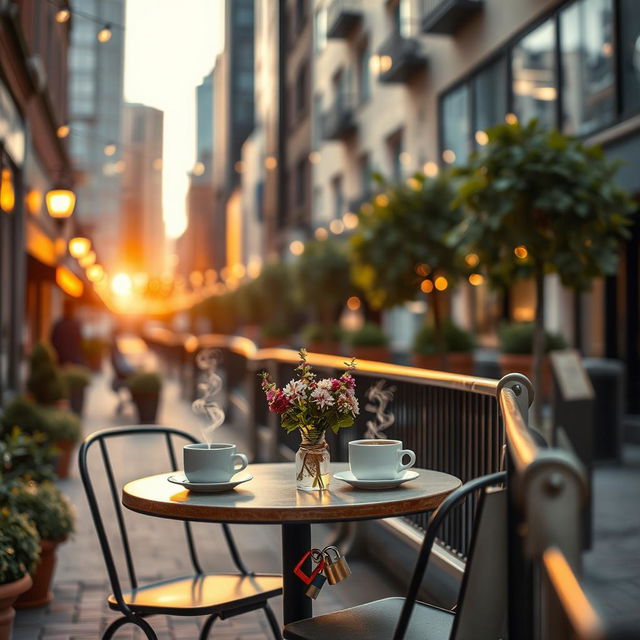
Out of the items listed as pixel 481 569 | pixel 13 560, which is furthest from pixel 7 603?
pixel 481 569

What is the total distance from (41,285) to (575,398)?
18.7 m

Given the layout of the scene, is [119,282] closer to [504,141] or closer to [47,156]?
[47,156]

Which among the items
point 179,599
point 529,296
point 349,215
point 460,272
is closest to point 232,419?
point 460,272

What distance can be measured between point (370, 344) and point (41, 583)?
1745 cm

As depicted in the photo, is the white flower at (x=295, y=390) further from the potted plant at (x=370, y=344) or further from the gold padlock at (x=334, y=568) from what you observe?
the potted plant at (x=370, y=344)

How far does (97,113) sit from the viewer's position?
82.4 m

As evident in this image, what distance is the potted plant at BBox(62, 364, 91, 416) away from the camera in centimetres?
1730

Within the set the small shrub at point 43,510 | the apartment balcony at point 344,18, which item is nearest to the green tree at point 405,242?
the small shrub at point 43,510

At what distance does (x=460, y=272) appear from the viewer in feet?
51.7

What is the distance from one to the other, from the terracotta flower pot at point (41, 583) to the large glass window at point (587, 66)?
40.4ft

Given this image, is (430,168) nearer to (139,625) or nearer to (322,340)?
(322,340)

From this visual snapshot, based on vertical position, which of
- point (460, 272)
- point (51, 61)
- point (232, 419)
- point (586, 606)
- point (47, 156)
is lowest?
point (232, 419)

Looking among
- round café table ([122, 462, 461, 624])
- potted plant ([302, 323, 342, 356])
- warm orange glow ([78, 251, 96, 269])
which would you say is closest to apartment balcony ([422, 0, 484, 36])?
potted plant ([302, 323, 342, 356])

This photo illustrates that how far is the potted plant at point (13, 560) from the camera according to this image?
4605 mm
